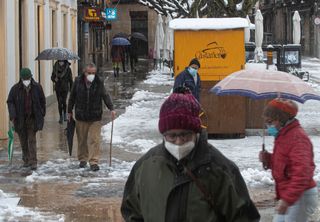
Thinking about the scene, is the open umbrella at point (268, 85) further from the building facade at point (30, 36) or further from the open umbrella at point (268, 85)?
the building facade at point (30, 36)

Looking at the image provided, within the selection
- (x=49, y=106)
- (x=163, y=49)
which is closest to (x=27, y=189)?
(x=49, y=106)

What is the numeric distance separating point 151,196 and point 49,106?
56.0 feet

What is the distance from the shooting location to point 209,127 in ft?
42.6

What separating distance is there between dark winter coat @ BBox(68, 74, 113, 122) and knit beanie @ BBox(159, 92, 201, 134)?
270 inches

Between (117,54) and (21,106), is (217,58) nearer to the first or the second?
(21,106)

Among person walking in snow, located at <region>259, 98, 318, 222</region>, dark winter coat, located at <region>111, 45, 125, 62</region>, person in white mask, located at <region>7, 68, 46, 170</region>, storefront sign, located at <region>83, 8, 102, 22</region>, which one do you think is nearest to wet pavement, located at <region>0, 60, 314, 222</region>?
person in white mask, located at <region>7, 68, 46, 170</region>

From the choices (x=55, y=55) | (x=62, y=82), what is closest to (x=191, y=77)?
(x=55, y=55)

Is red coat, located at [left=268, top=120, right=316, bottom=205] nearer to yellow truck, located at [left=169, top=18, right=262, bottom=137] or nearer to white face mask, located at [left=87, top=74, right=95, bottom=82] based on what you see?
white face mask, located at [left=87, top=74, right=95, bottom=82]

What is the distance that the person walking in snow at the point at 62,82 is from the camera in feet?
53.4

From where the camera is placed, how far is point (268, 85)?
7059 millimetres

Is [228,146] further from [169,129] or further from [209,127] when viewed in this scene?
[169,129]

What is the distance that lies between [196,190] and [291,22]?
66024 millimetres

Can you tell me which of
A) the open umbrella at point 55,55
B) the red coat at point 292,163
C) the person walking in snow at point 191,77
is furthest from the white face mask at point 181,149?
the open umbrella at point 55,55

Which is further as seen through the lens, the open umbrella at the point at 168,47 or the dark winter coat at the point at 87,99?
the open umbrella at the point at 168,47
